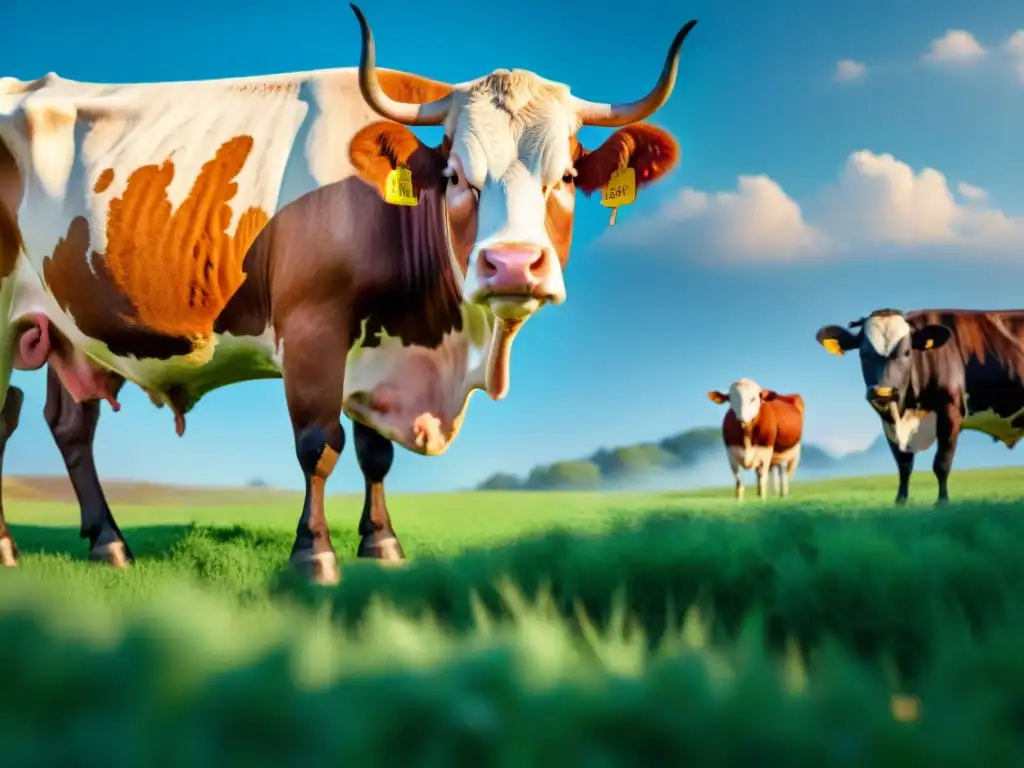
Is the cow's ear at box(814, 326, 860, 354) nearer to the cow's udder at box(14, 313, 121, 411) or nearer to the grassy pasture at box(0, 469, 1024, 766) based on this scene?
the grassy pasture at box(0, 469, 1024, 766)

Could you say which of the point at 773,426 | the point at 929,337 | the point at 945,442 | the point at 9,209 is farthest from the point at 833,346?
the point at 9,209

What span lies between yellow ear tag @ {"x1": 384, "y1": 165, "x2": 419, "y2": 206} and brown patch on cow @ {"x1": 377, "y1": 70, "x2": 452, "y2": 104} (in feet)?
3.07

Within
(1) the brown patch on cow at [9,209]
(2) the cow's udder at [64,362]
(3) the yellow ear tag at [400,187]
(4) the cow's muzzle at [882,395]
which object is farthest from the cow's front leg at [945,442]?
(1) the brown patch on cow at [9,209]

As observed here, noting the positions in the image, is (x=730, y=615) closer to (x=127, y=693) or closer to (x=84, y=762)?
(x=127, y=693)

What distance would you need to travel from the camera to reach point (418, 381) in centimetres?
558

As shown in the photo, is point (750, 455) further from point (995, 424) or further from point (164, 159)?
point (164, 159)

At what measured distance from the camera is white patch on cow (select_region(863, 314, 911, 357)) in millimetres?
11133

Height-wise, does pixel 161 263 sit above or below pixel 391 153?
below

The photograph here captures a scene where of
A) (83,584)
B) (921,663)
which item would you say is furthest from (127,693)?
(83,584)

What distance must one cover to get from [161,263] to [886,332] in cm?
840

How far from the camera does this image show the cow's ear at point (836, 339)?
38.3ft

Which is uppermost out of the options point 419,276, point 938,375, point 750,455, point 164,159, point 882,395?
point 164,159

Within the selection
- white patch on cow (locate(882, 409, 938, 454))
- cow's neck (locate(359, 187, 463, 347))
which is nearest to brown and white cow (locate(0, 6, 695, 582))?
cow's neck (locate(359, 187, 463, 347))

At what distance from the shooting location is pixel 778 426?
16.9 meters
